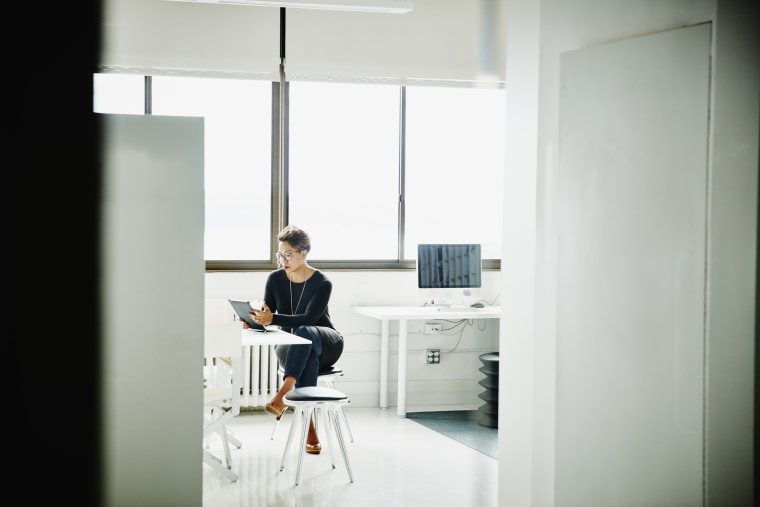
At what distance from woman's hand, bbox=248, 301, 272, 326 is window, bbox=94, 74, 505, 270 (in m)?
1.24

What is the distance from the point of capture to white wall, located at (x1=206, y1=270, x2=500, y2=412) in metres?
6.17

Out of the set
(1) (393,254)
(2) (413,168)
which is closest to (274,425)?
(1) (393,254)

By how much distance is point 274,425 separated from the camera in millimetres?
5582

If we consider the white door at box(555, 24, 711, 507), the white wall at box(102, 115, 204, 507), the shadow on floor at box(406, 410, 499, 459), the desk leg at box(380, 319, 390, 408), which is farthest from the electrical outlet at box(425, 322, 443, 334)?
the white wall at box(102, 115, 204, 507)

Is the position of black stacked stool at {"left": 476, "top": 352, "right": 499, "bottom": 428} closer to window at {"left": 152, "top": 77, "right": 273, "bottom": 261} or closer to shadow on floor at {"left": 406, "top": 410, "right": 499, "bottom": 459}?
shadow on floor at {"left": 406, "top": 410, "right": 499, "bottom": 459}

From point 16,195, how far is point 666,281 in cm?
219

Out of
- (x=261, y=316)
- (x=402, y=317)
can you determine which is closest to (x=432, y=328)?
(x=402, y=317)

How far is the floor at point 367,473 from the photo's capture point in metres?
3.95

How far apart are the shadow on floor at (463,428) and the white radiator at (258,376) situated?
1.07m

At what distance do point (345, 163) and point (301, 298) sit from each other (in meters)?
1.58

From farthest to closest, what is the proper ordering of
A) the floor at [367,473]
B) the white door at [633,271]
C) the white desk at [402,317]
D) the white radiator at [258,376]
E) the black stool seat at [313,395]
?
the white radiator at [258,376] → the white desk at [402,317] → the black stool seat at [313,395] → the floor at [367,473] → the white door at [633,271]

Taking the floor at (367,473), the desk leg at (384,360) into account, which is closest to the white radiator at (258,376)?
the floor at (367,473)

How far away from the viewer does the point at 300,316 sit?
16.5 ft

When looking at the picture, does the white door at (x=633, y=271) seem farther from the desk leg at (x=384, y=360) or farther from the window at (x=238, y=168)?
the window at (x=238, y=168)
